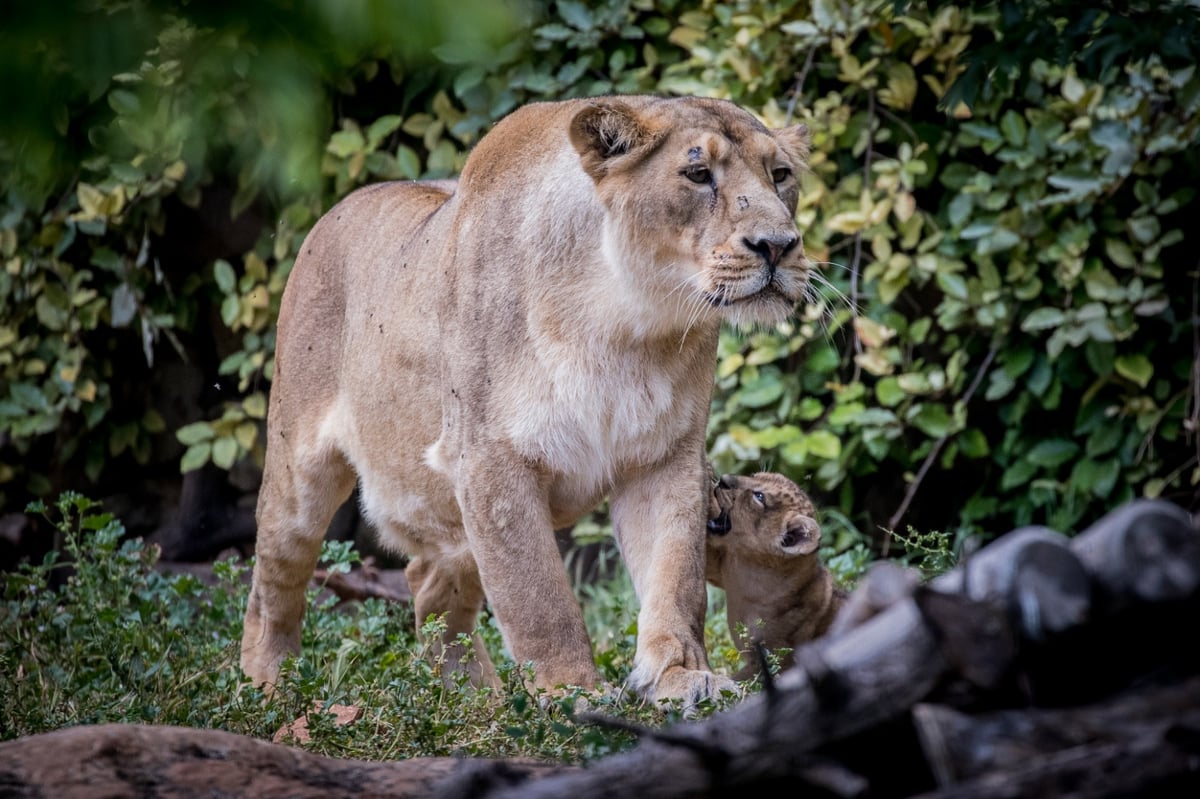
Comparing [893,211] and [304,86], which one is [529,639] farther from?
[893,211]

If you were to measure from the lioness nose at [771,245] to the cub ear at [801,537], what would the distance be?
100 cm

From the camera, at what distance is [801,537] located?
4.36 m

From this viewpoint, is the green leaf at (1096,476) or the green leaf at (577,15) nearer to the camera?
the green leaf at (1096,476)

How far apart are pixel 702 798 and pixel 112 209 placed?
20.1ft

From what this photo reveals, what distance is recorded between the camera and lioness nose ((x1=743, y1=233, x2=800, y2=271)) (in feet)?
12.1

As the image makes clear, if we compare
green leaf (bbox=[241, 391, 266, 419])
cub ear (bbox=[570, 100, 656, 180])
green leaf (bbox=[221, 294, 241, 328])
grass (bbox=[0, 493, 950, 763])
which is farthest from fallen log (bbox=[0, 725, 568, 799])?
green leaf (bbox=[221, 294, 241, 328])

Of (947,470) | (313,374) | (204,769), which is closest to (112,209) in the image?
(313,374)

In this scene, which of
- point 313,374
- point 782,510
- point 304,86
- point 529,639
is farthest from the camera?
point 313,374

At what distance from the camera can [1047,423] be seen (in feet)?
20.9

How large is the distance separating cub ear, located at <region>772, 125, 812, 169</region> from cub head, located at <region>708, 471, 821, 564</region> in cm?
104

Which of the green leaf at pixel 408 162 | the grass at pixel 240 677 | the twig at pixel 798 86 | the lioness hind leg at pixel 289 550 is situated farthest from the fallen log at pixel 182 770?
the green leaf at pixel 408 162

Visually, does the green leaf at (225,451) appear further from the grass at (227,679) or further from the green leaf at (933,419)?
the green leaf at (933,419)

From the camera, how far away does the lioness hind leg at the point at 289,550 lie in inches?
194

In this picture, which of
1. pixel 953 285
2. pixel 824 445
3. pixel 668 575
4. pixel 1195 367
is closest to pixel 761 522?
pixel 668 575
